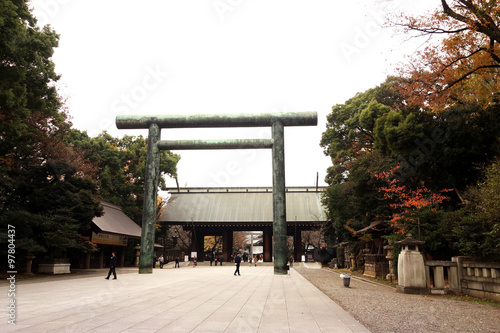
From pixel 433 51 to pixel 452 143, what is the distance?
19.2 ft

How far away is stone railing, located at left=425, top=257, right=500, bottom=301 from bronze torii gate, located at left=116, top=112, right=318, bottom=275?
6910 mm

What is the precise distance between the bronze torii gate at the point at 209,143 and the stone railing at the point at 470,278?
691 centimetres

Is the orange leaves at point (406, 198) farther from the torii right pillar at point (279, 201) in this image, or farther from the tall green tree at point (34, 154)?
the tall green tree at point (34, 154)

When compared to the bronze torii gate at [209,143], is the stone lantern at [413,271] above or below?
below

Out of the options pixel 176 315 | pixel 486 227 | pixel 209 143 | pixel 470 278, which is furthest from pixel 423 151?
pixel 176 315

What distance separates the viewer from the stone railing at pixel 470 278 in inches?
370

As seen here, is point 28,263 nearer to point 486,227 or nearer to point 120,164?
point 120,164

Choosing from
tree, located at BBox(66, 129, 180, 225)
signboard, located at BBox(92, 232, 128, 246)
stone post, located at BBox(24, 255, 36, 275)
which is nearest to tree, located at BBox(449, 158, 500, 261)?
stone post, located at BBox(24, 255, 36, 275)

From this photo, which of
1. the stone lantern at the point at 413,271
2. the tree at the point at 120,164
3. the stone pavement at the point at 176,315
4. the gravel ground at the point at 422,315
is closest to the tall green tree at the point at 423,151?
the stone lantern at the point at 413,271

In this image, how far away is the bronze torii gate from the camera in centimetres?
1667

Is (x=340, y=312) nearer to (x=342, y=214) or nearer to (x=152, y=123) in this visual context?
(x=152, y=123)

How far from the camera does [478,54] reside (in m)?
9.70

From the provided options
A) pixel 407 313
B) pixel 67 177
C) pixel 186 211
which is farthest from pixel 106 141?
pixel 407 313

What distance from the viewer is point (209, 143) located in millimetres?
17750
